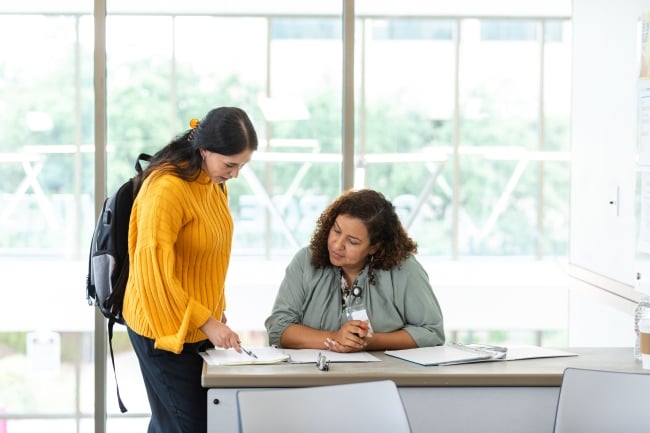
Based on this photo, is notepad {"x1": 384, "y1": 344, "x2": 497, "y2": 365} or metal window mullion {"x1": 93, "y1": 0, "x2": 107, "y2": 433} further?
metal window mullion {"x1": 93, "y1": 0, "x2": 107, "y2": 433}

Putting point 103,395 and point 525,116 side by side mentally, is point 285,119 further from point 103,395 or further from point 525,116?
point 103,395

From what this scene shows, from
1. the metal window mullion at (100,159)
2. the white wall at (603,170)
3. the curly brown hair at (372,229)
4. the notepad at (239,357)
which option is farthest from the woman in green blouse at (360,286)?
the metal window mullion at (100,159)

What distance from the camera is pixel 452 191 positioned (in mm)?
4473

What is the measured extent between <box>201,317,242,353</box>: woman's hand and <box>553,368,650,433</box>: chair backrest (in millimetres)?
981

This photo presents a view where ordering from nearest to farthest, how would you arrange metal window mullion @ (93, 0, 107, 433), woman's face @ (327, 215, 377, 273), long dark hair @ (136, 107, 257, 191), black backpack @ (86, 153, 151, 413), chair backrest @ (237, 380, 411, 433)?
chair backrest @ (237, 380, 411, 433) → long dark hair @ (136, 107, 257, 191) → black backpack @ (86, 153, 151, 413) → woman's face @ (327, 215, 377, 273) → metal window mullion @ (93, 0, 107, 433)

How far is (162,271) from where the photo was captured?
2742 millimetres

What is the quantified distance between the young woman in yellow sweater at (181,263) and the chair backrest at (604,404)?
100 centimetres

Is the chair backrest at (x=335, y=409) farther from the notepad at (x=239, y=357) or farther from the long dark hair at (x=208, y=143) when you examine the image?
the long dark hair at (x=208, y=143)

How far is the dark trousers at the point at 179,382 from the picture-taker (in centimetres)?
287

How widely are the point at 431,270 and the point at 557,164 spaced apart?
2.67 ft

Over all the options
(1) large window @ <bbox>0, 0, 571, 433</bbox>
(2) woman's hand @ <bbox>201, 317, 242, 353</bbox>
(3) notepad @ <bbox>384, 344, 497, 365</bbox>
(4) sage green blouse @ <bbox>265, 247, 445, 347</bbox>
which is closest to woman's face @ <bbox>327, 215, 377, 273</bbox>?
(4) sage green blouse @ <bbox>265, 247, 445, 347</bbox>

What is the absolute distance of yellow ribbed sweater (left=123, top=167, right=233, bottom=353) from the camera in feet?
9.00

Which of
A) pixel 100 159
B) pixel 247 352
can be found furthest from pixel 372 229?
pixel 100 159

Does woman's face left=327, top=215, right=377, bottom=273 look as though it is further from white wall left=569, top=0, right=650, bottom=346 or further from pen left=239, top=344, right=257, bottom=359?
white wall left=569, top=0, right=650, bottom=346
